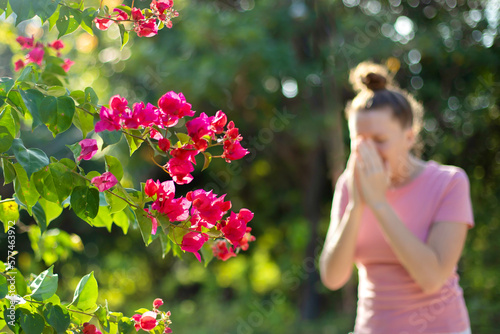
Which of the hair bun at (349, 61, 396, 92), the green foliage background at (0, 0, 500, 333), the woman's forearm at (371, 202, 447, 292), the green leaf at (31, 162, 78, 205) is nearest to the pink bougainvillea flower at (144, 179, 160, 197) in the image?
the green leaf at (31, 162, 78, 205)

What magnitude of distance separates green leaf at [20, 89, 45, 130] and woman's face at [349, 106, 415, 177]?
1248mm

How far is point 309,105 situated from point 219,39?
3.68ft

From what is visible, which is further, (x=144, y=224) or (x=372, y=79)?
(x=372, y=79)

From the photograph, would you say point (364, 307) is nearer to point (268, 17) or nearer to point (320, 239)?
point (268, 17)

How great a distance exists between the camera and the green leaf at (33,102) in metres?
0.76

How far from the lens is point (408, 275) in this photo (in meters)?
1.67

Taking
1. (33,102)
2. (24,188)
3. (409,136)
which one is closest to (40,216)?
(24,188)

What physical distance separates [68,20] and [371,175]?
3.68ft

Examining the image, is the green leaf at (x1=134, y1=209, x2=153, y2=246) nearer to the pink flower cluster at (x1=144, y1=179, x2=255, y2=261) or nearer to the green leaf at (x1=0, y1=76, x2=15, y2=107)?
the pink flower cluster at (x1=144, y1=179, x2=255, y2=261)

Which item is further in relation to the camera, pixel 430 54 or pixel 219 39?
pixel 430 54

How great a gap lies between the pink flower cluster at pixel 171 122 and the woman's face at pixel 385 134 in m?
1.12

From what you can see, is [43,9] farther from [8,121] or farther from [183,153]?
[183,153]

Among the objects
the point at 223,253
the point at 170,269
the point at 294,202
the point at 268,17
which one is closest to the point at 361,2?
the point at 268,17

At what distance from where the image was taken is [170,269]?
22.0 feet
